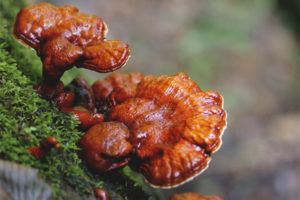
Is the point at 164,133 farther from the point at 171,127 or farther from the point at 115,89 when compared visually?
the point at 115,89

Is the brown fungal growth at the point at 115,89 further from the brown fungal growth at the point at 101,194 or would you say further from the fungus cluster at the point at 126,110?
the brown fungal growth at the point at 101,194

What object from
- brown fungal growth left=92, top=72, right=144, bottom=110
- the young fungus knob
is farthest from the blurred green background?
the young fungus knob

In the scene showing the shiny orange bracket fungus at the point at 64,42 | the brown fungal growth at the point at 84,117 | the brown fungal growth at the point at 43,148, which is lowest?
the brown fungal growth at the point at 84,117

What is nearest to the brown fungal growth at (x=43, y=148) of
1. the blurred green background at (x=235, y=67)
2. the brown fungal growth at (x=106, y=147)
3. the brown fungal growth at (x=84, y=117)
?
the brown fungal growth at (x=106, y=147)

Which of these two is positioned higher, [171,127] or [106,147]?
[171,127]

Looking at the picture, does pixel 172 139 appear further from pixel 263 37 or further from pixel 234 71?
pixel 263 37

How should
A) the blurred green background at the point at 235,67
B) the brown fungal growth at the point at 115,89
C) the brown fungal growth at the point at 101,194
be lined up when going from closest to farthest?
the brown fungal growth at the point at 101,194, the brown fungal growth at the point at 115,89, the blurred green background at the point at 235,67

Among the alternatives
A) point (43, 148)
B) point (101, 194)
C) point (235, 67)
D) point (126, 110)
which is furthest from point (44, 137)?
point (235, 67)
